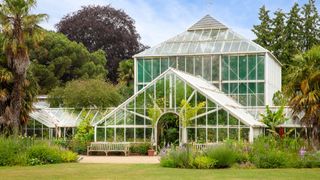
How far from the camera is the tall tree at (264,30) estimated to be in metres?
46.2

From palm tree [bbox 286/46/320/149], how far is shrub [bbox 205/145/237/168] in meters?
6.57

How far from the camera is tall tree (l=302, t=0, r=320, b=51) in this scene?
4534cm

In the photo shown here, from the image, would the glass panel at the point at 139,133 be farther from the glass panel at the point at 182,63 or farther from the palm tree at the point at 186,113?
the glass panel at the point at 182,63

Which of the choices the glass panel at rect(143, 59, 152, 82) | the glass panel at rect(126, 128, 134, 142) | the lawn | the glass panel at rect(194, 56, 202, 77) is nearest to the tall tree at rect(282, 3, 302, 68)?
the glass panel at rect(194, 56, 202, 77)

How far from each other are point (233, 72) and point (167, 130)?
675cm

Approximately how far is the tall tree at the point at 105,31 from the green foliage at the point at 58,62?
5563mm

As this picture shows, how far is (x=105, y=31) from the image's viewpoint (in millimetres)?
55219

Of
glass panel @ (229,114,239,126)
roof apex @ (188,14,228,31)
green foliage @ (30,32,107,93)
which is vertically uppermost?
roof apex @ (188,14,228,31)

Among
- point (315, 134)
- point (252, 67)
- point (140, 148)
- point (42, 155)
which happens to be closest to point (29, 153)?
point (42, 155)

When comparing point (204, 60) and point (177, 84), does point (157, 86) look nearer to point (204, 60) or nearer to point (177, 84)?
point (177, 84)

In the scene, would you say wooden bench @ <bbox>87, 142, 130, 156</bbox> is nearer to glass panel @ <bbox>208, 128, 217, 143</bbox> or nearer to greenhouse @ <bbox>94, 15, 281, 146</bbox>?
greenhouse @ <bbox>94, 15, 281, 146</bbox>

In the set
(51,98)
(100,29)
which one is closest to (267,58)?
(51,98)

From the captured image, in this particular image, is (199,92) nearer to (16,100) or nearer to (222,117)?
(222,117)

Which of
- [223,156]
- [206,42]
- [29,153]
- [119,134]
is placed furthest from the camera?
[206,42]
